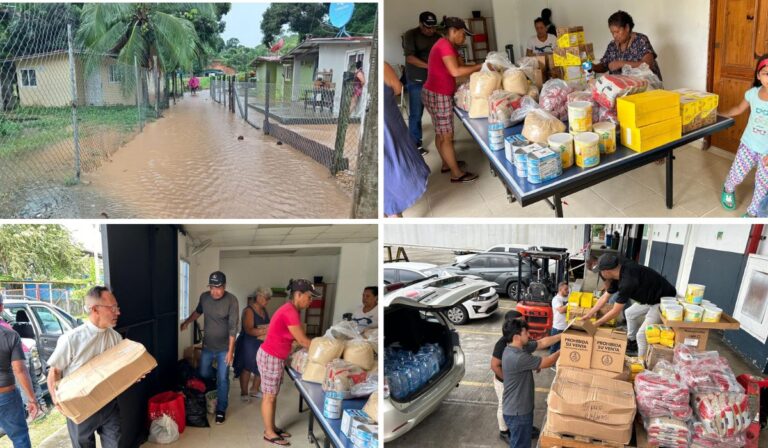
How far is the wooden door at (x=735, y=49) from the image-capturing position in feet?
10.0

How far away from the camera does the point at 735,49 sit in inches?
129

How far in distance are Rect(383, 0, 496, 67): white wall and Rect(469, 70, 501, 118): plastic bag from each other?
69.4 inches

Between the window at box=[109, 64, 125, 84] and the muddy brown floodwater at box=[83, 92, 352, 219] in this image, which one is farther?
the muddy brown floodwater at box=[83, 92, 352, 219]

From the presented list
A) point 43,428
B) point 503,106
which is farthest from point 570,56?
point 43,428

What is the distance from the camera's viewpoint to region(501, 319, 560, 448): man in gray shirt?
7.16 feet

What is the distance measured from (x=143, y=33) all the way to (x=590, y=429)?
9.90 feet

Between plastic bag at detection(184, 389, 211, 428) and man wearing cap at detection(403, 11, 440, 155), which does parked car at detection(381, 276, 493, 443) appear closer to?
plastic bag at detection(184, 389, 211, 428)

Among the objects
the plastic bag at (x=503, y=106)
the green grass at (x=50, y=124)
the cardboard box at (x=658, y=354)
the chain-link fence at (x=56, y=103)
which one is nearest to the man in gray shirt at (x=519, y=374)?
the cardboard box at (x=658, y=354)

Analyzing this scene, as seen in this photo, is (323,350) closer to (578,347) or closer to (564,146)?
(578,347)

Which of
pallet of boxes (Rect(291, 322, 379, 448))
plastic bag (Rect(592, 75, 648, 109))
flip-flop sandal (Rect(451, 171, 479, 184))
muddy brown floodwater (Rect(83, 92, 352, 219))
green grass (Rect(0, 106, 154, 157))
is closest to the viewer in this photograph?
pallet of boxes (Rect(291, 322, 379, 448))

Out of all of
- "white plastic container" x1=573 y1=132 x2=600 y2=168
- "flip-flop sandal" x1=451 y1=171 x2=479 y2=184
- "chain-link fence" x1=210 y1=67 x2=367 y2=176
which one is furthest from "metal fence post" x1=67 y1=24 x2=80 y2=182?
"white plastic container" x1=573 y1=132 x2=600 y2=168

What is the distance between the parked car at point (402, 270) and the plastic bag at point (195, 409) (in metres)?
1.24

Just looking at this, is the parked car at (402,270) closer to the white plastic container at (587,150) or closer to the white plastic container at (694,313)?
the white plastic container at (587,150)

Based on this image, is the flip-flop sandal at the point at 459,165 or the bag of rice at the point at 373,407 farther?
the flip-flop sandal at the point at 459,165
